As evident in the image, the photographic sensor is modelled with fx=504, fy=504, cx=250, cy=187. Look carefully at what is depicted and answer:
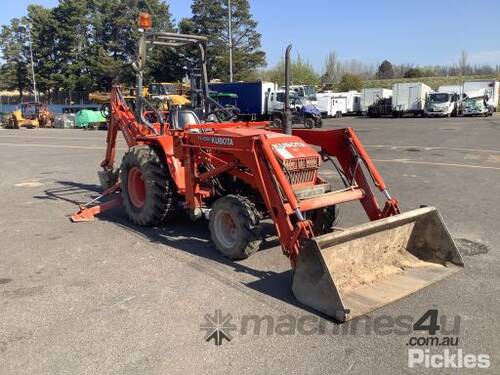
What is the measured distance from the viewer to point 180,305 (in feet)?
15.2

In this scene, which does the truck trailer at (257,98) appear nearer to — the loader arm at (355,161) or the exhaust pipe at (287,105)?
the loader arm at (355,161)

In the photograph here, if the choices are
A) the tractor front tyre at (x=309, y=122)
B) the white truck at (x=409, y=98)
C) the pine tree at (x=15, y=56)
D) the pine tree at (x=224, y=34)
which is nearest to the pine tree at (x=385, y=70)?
the pine tree at (x=224, y=34)

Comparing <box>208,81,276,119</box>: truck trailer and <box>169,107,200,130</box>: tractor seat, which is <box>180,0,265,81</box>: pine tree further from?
<box>169,107,200,130</box>: tractor seat

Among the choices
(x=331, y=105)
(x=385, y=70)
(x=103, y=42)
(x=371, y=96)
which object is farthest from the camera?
(x=385, y=70)

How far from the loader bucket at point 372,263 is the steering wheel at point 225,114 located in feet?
11.5

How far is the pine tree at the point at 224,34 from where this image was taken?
52562mm

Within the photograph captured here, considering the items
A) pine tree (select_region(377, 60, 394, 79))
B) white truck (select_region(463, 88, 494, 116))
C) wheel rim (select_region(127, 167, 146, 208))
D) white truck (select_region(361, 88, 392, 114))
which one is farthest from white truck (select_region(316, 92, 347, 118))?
pine tree (select_region(377, 60, 394, 79))

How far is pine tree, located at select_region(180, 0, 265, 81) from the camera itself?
5256 cm

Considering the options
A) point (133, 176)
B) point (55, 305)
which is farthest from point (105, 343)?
point (133, 176)

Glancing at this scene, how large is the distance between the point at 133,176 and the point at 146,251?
172 cm

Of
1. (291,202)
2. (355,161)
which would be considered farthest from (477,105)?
(291,202)

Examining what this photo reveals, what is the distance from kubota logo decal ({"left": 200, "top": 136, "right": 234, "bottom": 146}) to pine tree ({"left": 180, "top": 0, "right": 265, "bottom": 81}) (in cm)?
4718

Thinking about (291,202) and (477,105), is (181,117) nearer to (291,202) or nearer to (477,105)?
(291,202)

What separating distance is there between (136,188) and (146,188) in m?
0.67
